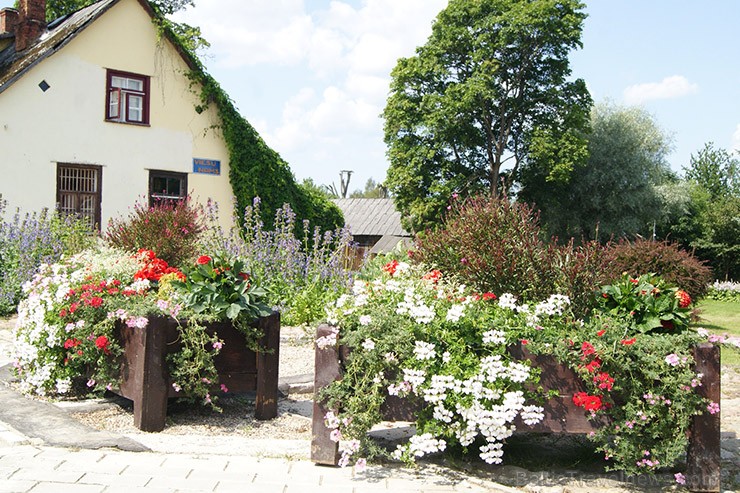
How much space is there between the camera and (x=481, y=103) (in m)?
30.3

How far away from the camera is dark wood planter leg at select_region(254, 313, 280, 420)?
16.9 feet

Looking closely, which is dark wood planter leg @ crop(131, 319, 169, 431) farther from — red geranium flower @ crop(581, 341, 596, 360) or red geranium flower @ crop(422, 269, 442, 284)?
red geranium flower @ crop(581, 341, 596, 360)

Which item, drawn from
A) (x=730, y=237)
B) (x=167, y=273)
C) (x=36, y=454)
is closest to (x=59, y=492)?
(x=36, y=454)

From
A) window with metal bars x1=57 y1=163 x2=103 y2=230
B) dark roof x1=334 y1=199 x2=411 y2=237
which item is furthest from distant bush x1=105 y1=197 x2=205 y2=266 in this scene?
dark roof x1=334 y1=199 x2=411 y2=237

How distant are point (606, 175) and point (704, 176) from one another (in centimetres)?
3196

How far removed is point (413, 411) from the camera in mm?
4141

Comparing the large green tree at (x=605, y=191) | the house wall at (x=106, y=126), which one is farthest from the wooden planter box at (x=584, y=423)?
the large green tree at (x=605, y=191)

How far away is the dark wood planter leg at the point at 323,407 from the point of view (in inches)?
163

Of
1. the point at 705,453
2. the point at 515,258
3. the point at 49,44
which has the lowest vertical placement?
the point at 705,453

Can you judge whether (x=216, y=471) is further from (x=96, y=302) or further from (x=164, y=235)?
(x=164, y=235)

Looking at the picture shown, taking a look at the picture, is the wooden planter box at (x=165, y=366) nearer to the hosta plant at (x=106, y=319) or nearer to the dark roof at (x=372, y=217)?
the hosta plant at (x=106, y=319)

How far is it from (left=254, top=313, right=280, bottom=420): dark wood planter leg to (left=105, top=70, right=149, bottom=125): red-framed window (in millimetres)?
14640

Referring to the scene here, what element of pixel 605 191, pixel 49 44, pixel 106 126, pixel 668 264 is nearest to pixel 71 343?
pixel 668 264

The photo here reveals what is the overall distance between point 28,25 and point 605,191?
2373 cm
